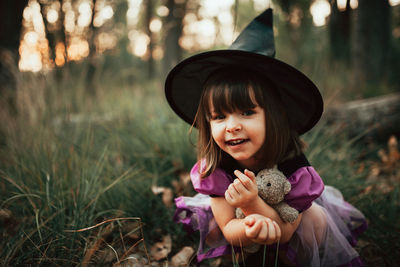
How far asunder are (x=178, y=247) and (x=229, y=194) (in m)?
0.83

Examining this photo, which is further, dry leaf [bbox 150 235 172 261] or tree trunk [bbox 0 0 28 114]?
tree trunk [bbox 0 0 28 114]

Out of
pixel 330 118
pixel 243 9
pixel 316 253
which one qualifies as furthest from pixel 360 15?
pixel 243 9

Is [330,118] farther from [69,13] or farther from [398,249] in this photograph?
[69,13]

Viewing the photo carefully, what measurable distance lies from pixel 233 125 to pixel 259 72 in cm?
33

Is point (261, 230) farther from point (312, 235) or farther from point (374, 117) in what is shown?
point (374, 117)

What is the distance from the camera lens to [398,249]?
157cm

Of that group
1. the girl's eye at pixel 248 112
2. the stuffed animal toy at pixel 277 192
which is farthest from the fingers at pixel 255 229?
the girl's eye at pixel 248 112

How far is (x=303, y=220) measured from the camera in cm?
132

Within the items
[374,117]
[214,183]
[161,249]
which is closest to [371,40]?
[374,117]

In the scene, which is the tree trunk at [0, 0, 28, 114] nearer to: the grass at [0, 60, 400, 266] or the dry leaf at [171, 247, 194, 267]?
the grass at [0, 60, 400, 266]

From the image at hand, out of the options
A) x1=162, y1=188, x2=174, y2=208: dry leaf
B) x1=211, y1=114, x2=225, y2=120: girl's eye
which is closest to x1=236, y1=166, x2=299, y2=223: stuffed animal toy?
x1=211, y1=114, x2=225, y2=120: girl's eye

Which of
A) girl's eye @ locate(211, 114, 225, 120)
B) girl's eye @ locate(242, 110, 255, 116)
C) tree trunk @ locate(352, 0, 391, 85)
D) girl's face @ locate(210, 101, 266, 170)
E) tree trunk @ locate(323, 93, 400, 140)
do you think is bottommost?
tree trunk @ locate(323, 93, 400, 140)

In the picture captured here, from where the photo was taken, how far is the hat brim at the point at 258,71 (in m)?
1.15

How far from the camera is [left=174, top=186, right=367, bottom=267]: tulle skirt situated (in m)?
1.32
